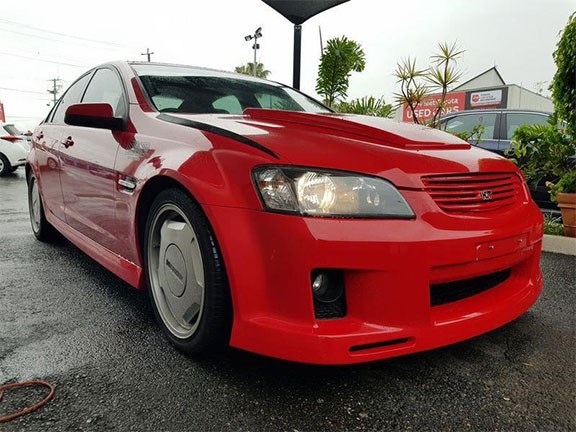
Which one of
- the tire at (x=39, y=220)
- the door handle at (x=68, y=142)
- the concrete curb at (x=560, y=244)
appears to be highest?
the door handle at (x=68, y=142)

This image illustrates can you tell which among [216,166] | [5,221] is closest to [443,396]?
[216,166]

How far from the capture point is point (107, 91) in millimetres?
2928

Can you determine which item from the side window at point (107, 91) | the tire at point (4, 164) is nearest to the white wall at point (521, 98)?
the tire at point (4, 164)

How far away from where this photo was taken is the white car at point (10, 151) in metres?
11.4

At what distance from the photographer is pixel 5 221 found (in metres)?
5.18

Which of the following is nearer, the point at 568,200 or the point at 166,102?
the point at 166,102

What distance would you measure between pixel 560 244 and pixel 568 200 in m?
0.43

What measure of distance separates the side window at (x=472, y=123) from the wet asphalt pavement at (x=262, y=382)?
4.40 m

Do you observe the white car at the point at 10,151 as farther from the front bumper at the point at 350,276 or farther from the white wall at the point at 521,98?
the white wall at the point at 521,98

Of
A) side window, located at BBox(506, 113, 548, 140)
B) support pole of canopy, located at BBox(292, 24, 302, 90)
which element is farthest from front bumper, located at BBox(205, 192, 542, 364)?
side window, located at BBox(506, 113, 548, 140)

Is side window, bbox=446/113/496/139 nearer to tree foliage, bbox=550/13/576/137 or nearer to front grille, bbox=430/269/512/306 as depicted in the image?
tree foliage, bbox=550/13/576/137

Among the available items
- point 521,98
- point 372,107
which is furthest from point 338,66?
point 521,98

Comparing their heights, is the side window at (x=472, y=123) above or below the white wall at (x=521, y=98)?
below

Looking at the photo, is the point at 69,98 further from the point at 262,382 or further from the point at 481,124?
the point at 481,124
